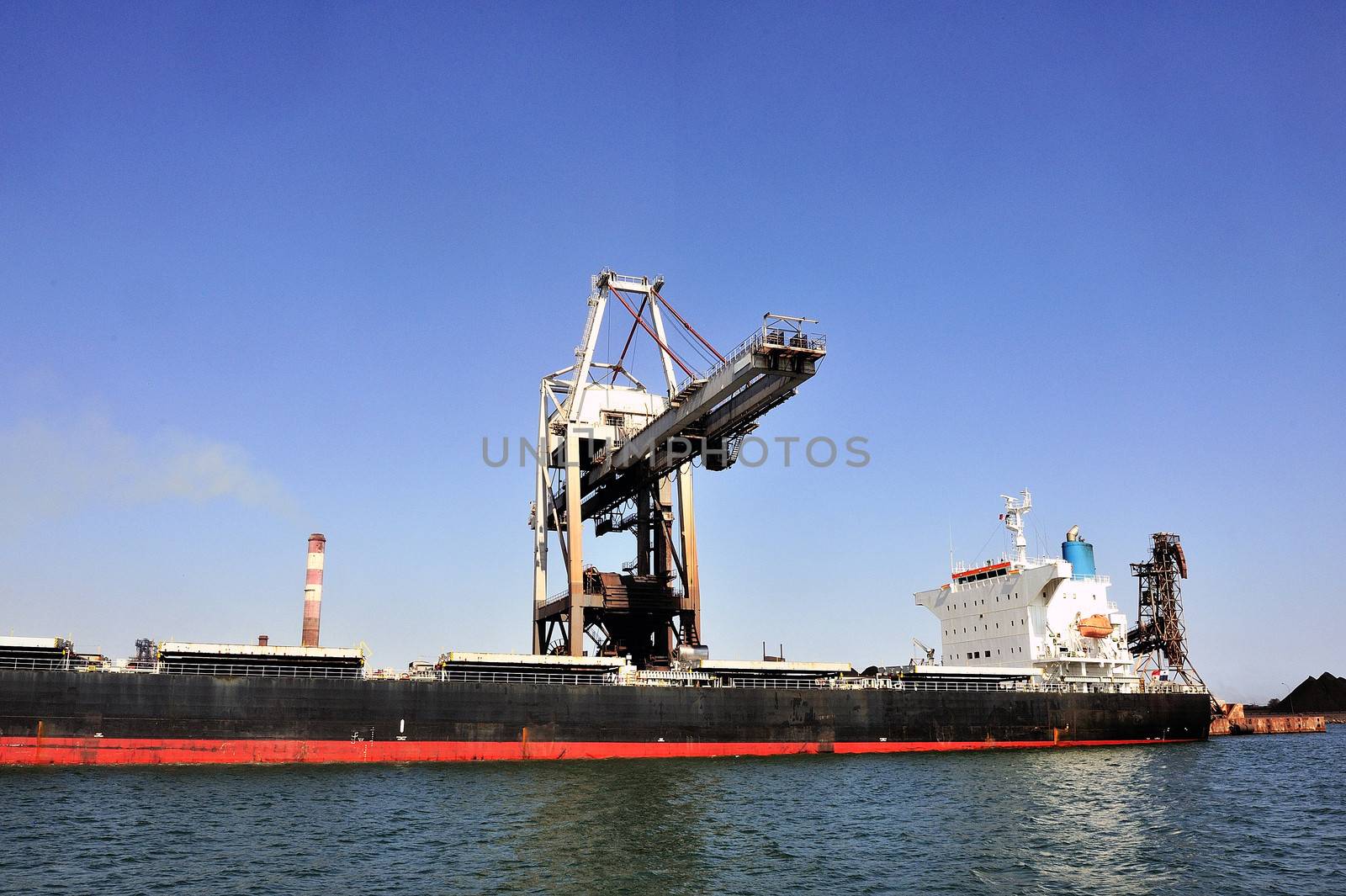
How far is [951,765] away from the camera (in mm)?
32406

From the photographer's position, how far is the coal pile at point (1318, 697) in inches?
3930

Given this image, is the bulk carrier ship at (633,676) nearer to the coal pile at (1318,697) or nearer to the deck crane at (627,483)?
the deck crane at (627,483)

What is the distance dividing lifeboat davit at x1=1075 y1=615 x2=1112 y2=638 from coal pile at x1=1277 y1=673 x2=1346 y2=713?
74.0m

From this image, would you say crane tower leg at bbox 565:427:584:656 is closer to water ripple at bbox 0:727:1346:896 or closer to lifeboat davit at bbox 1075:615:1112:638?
water ripple at bbox 0:727:1346:896

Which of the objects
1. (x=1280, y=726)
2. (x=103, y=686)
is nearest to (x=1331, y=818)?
(x=103, y=686)

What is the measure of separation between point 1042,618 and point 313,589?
3523 centimetres

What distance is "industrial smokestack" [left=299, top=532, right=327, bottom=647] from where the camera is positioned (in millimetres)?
41531

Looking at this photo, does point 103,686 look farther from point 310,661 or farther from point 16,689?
point 310,661

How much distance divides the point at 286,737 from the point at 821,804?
58.9 ft

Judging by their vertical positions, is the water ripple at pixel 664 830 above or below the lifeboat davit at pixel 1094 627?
below

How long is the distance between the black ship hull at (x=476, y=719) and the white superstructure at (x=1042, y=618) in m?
3.54

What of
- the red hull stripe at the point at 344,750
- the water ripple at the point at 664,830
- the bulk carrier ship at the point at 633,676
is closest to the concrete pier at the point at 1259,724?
the bulk carrier ship at the point at 633,676

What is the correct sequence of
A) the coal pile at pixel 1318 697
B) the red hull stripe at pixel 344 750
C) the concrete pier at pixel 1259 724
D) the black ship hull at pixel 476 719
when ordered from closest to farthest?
the red hull stripe at pixel 344 750 → the black ship hull at pixel 476 719 → the concrete pier at pixel 1259 724 → the coal pile at pixel 1318 697

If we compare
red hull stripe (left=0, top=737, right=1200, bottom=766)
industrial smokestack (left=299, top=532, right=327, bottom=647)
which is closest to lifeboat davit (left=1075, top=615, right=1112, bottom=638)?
red hull stripe (left=0, top=737, right=1200, bottom=766)
